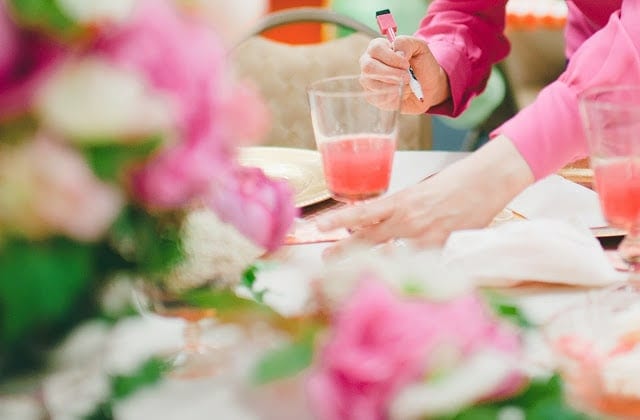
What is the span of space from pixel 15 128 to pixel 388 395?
22 centimetres

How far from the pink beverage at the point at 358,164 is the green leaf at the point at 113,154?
0.57m

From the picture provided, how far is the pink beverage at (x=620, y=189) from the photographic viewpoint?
2.80 ft

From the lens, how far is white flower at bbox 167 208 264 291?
54 cm

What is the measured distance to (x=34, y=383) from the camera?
1.56 feet

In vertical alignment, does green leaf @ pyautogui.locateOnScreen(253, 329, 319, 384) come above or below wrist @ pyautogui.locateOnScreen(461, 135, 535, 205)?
above

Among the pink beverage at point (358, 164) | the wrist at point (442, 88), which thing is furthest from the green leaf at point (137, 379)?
the wrist at point (442, 88)

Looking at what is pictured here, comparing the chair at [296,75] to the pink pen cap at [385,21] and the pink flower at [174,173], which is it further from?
the pink flower at [174,173]

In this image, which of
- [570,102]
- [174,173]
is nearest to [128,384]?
[174,173]

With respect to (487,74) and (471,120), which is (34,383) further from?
(471,120)

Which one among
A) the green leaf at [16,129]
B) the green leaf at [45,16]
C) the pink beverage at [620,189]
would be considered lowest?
the pink beverage at [620,189]

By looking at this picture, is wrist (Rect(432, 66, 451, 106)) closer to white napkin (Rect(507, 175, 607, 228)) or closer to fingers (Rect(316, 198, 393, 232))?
white napkin (Rect(507, 175, 607, 228))

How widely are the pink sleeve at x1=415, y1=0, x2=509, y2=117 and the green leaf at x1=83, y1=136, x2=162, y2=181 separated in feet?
3.69

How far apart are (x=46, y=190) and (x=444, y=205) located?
669 mm

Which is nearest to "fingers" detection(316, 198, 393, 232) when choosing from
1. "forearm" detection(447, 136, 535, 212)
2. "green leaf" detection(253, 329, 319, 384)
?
"forearm" detection(447, 136, 535, 212)
